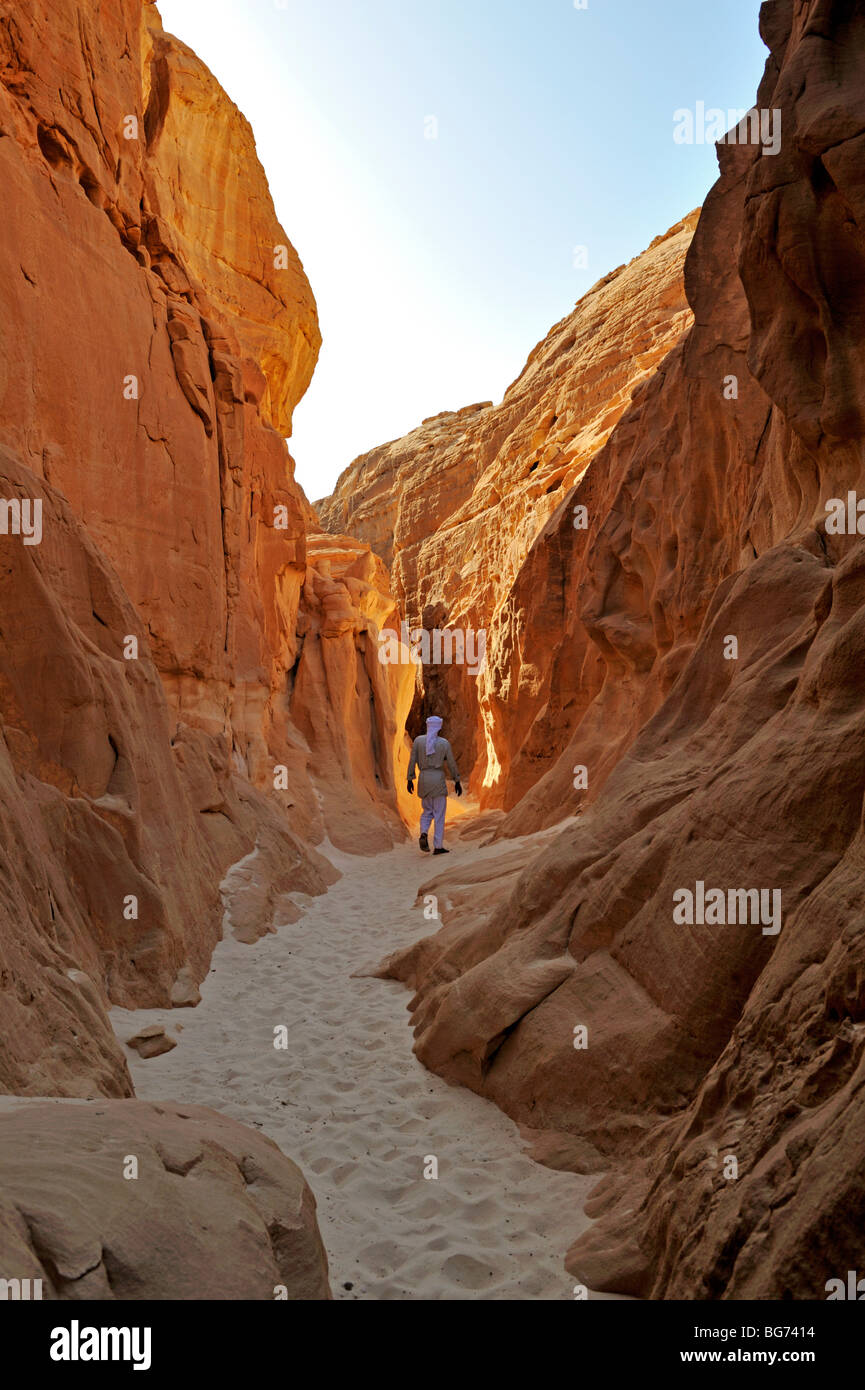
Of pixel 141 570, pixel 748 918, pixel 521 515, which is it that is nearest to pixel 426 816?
pixel 141 570

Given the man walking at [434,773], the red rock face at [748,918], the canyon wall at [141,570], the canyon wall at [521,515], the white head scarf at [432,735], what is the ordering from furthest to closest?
the canyon wall at [521,515]
the white head scarf at [432,735]
the man walking at [434,773]
the canyon wall at [141,570]
the red rock face at [748,918]

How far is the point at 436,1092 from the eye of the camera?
4.89m

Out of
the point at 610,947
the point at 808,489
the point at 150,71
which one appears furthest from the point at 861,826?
the point at 150,71

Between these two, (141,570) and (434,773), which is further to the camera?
(434,773)

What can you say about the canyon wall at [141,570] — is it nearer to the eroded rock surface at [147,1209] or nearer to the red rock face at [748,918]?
the eroded rock surface at [147,1209]

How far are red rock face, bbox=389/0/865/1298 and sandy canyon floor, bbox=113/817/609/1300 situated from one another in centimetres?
22

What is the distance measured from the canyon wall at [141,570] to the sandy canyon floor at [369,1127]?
60cm

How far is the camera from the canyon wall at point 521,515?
17.9m

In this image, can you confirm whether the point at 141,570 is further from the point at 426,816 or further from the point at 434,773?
the point at 426,816

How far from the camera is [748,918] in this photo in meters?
3.76

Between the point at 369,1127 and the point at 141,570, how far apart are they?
285 inches

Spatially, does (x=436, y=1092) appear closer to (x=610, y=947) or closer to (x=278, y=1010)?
(x=610, y=947)

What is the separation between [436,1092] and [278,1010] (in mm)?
1802

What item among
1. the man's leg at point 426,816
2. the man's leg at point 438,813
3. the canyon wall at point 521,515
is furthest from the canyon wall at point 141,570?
the canyon wall at point 521,515
